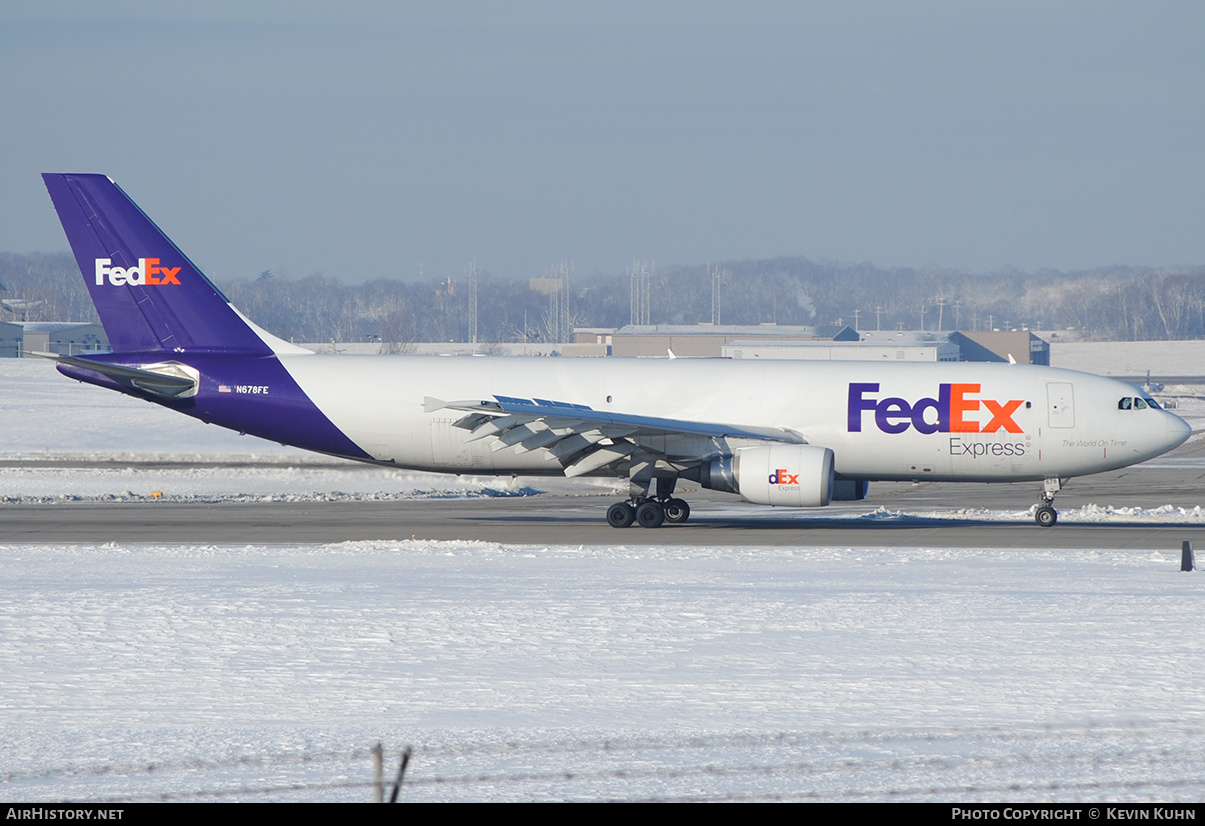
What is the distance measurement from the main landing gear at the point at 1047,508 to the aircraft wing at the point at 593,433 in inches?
208

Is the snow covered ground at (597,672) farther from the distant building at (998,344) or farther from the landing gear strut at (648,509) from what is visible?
the distant building at (998,344)

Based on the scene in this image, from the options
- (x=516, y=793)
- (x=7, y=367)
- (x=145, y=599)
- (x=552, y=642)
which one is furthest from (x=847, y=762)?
(x=7, y=367)

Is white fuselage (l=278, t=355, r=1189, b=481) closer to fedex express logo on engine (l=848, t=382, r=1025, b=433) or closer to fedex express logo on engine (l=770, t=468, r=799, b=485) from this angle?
fedex express logo on engine (l=848, t=382, r=1025, b=433)

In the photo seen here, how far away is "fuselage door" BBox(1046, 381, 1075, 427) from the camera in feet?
85.9

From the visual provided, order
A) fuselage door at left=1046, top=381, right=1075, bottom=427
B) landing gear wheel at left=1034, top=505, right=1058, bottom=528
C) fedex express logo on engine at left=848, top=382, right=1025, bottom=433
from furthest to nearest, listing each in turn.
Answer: landing gear wheel at left=1034, top=505, right=1058, bottom=528 < fuselage door at left=1046, top=381, right=1075, bottom=427 < fedex express logo on engine at left=848, top=382, right=1025, bottom=433

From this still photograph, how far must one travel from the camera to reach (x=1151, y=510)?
30.4 m

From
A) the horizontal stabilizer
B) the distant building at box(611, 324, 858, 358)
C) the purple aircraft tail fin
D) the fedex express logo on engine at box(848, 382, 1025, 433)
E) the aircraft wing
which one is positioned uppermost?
the distant building at box(611, 324, 858, 358)

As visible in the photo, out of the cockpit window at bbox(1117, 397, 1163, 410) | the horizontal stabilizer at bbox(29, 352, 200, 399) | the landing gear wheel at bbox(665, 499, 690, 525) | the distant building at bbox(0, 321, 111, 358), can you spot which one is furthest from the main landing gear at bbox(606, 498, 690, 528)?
the distant building at bbox(0, 321, 111, 358)

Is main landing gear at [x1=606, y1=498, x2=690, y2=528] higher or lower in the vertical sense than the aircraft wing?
lower

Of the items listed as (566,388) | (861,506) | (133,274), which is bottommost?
(861,506)

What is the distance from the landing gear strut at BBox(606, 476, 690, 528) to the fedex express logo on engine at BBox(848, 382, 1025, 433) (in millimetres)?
4162

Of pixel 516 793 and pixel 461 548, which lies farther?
pixel 461 548

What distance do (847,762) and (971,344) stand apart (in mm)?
113567

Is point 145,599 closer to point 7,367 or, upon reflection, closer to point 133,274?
point 133,274
